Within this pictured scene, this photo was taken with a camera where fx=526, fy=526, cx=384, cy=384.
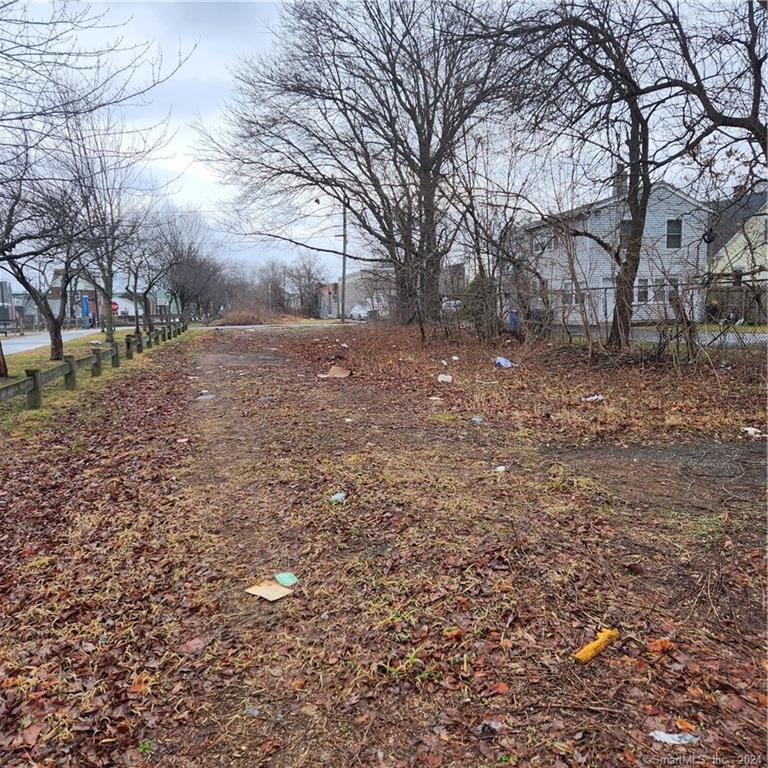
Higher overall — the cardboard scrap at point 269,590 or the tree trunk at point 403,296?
the tree trunk at point 403,296

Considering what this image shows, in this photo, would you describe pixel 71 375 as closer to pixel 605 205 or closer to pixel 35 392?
pixel 35 392

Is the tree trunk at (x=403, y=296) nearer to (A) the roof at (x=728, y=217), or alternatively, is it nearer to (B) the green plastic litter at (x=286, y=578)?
(A) the roof at (x=728, y=217)

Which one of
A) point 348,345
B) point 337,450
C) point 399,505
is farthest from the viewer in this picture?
point 348,345

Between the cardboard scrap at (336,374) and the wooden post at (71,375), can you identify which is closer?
the wooden post at (71,375)

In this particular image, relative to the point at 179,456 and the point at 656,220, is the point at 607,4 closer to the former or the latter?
the point at 179,456

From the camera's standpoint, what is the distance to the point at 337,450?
5273 mm

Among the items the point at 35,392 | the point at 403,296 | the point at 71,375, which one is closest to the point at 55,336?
the point at 71,375

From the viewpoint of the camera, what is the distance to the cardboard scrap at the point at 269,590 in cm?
276

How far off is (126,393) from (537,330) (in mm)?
8517

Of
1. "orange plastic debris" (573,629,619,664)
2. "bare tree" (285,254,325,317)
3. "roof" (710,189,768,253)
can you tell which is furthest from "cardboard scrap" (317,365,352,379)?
"bare tree" (285,254,325,317)

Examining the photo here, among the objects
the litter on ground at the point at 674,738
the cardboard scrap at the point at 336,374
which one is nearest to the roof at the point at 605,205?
the cardboard scrap at the point at 336,374

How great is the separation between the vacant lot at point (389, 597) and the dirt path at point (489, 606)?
1 cm

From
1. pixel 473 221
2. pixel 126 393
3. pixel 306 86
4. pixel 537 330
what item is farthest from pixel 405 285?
pixel 126 393

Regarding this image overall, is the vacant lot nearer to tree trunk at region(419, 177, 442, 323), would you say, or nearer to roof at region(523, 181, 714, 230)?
roof at region(523, 181, 714, 230)
